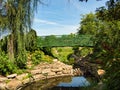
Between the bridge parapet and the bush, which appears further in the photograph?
the bridge parapet

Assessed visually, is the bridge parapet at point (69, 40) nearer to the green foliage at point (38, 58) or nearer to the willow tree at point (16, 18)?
the green foliage at point (38, 58)

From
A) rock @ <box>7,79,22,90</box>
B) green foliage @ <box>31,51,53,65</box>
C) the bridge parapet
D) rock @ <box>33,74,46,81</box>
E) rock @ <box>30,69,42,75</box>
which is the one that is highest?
the bridge parapet

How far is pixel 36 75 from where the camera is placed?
26.2 m

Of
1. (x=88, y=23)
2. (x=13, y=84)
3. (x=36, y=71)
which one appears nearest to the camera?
(x=13, y=84)

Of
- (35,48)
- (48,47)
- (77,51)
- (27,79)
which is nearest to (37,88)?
(27,79)

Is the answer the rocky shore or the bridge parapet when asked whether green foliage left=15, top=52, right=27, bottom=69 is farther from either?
the bridge parapet

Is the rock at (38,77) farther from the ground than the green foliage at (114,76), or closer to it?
closer to it

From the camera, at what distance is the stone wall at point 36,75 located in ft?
72.9

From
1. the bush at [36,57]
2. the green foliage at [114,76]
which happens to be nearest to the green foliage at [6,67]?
the bush at [36,57]

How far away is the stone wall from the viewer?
72.9 ft

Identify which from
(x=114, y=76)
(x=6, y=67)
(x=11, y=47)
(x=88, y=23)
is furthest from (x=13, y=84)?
(x=88, y=23)

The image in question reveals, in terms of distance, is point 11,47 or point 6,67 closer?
point 6,67

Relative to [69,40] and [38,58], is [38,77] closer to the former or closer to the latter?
[38,58]

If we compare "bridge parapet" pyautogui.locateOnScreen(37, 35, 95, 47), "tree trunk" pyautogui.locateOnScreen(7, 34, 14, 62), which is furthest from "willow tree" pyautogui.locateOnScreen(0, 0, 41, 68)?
"bridge parapet" pyautogui.locateOnScreen(37, 35, 95, 47)
